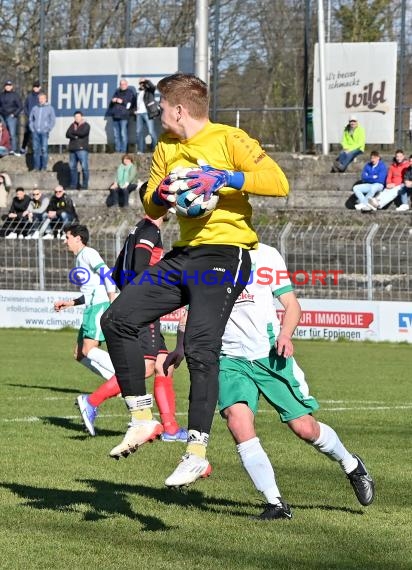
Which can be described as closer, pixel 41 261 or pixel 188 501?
pixel 188 501

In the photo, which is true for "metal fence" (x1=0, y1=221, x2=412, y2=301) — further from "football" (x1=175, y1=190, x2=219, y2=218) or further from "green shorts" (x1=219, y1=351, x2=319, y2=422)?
"football" (x1=175, y1=190, x2=219, y2=218)

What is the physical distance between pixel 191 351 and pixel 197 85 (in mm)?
1343

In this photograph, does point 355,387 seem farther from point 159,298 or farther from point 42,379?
point 159,298

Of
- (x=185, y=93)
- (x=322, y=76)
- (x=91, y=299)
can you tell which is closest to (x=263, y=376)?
(x=185, y=93)

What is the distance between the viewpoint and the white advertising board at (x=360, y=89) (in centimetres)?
3044

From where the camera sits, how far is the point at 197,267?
6.18m

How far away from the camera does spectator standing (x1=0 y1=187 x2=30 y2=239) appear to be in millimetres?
26312

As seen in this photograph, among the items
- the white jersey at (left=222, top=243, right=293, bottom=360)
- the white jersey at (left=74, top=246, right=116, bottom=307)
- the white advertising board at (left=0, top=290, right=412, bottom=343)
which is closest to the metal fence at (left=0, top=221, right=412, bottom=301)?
the white advertising board at (left=0, top=290, right=412, bottom=343)

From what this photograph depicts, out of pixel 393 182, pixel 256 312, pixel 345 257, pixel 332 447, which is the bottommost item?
pixel 345 257

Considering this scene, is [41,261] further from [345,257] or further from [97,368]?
[97,368]

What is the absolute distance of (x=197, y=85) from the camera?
6.17 meters

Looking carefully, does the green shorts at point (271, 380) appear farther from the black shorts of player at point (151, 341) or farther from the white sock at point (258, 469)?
the black shorts of player at point (151, 341)

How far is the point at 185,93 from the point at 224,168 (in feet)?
1.40

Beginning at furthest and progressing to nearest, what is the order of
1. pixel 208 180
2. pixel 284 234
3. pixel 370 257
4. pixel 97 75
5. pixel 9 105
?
1. pixel 97 75
2. pixel 9 105
3. pixel 284 234
4. pixel 370 257
5. pixel 208 180
